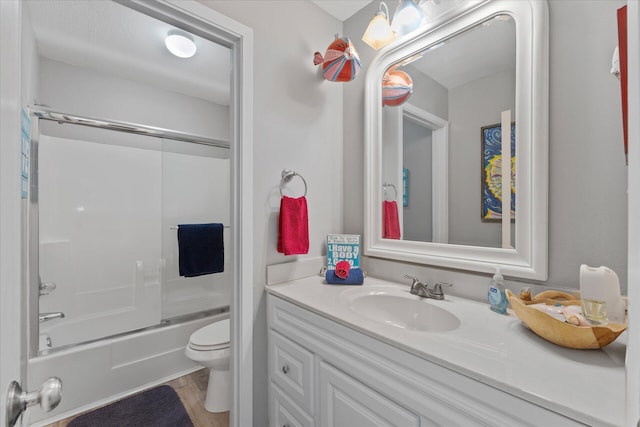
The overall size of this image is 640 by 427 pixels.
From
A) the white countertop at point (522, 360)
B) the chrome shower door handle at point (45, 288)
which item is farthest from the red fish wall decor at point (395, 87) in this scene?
the chrome shower door handle at point (45, 288)

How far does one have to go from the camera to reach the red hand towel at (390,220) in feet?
4.66

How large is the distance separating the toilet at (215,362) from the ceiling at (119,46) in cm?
185

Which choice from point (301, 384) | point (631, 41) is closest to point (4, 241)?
point (631, 41)

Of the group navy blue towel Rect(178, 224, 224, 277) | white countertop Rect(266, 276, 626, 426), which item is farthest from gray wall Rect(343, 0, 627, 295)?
navy blue towel Rect(178, 224, 224, 277)

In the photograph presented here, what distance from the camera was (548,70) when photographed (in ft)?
3.08

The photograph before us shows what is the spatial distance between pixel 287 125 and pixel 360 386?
1.20 m

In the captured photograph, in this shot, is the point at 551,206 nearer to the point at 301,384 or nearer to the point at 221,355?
the point at 301,384

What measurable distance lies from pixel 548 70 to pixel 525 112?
149 mm

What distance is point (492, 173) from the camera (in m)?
1.10

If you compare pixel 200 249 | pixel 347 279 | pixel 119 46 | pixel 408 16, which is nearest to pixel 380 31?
pixel 408 16

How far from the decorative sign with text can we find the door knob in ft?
3.61

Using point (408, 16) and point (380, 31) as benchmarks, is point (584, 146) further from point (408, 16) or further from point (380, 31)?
point (380, 31)

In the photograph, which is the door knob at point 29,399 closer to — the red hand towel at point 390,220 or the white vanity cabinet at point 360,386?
the white vanity cabinet at point 360,386

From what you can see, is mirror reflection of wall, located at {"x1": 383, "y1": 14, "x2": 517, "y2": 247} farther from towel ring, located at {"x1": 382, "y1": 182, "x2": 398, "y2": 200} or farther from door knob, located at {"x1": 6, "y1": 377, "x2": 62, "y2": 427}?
door knob, located at {"x1": 6, "y1": 377, "x2": 62, "y2": 427}
